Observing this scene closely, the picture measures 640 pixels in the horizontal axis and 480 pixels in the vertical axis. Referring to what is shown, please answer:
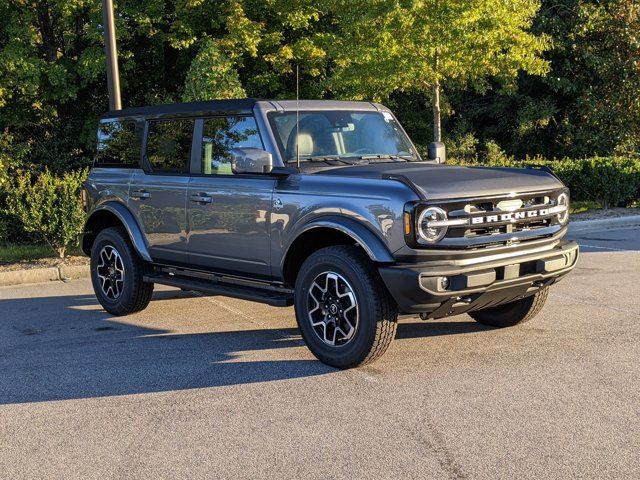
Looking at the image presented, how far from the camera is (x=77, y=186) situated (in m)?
12.1

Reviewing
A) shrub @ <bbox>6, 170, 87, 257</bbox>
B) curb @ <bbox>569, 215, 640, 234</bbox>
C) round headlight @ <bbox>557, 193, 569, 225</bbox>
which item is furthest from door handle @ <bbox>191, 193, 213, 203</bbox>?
curb @ <bbox>569, 215, 640, 234</bbox>

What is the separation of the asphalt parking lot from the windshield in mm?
1608

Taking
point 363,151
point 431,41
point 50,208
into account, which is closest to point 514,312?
point 363,151

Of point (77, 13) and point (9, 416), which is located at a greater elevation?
point (77, 13)

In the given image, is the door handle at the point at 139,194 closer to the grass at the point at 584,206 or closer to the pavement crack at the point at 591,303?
the pavement crack at the point at 591,303

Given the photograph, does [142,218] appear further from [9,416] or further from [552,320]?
[552,320]

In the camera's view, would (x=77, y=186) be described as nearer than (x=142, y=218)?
No

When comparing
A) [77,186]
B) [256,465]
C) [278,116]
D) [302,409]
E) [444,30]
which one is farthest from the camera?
[444,30]

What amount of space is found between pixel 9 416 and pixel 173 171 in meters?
3.04

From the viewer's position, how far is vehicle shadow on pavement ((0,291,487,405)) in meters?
5.72

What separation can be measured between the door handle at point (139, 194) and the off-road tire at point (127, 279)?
48 cm

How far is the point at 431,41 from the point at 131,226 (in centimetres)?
1232

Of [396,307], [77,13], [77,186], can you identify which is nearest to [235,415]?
[396,307]

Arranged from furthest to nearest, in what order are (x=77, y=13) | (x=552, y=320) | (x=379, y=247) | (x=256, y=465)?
1. (x=77, y=13)
2. (x=552, y=320)
3. (x=379, y=247)
4. (x=256, y=465)
